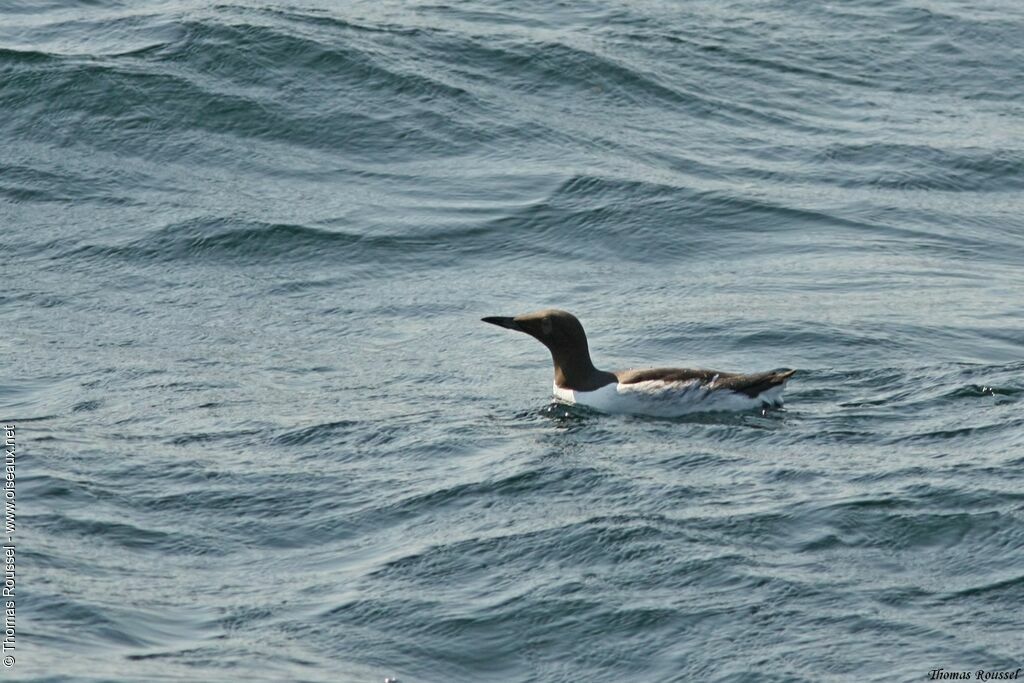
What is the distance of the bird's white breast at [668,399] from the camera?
1346 centimetres

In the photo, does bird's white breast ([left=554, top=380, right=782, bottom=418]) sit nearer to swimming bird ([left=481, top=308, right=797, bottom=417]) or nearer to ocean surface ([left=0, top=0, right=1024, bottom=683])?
swimming bird ([left=481, top=308, right=797, bottom=417])

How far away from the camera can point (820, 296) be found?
53.6ft

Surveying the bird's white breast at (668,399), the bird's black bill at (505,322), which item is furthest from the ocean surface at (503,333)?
the bird's black bill at (505,322)

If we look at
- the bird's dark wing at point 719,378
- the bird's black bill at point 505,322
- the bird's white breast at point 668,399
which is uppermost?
the bird's black bill at point 505,322

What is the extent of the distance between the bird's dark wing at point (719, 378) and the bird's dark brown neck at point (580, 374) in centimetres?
14

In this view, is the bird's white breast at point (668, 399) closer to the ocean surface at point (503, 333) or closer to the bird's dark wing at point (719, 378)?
the bird's dark wing at point (719, 378)

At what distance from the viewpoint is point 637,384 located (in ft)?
44.6

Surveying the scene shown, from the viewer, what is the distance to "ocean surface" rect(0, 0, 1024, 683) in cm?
977

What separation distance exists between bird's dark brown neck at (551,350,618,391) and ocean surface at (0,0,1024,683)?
251 mm

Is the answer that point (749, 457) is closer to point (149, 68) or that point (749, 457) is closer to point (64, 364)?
point (64, 364)

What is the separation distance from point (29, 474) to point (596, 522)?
12.6 ft

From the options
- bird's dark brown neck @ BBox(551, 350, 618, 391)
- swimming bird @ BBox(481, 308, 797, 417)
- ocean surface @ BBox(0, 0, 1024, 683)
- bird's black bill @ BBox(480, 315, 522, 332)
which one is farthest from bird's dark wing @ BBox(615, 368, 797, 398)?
bird's black bill @ BBox(480, 315, 522, 332)

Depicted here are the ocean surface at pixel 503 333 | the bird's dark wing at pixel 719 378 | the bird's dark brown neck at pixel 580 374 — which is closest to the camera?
the ocean surface at pixel 503 333

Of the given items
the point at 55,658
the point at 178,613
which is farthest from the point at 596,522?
the point at 55,658
